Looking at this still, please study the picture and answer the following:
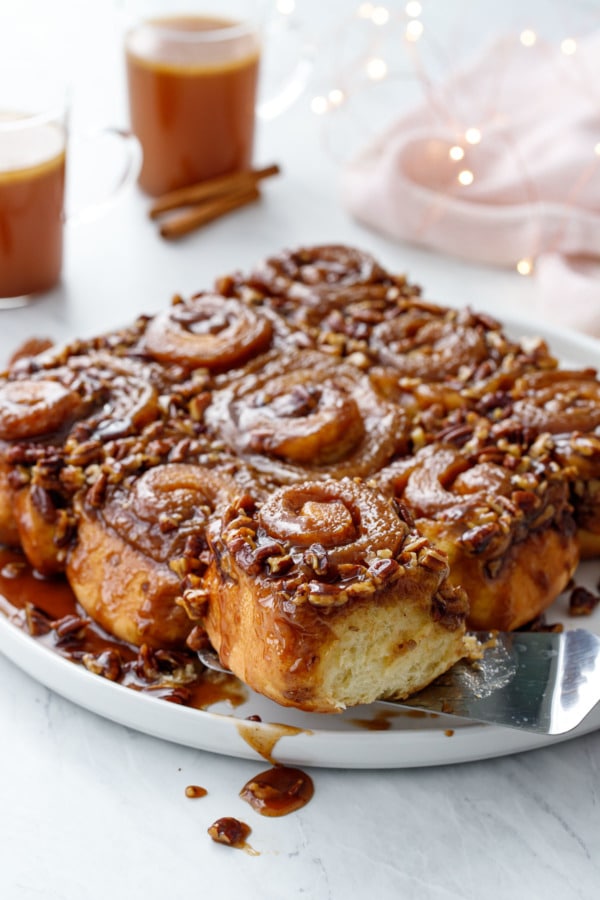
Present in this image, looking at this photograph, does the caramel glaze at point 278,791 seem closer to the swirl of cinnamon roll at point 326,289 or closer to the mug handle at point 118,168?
the swirl of cinnamon roll at point 326,289

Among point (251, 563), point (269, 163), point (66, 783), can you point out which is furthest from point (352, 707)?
point (269, 163)

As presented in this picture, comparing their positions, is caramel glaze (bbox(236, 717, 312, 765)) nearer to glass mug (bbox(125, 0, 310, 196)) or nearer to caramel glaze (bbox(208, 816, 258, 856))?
caramel glaze (bbox(208, 816, 258, 856))

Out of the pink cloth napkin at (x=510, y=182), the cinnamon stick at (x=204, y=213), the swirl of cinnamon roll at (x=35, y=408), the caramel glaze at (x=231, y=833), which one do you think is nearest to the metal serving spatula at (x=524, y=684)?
the caramel glaze at (x=231, y=833)

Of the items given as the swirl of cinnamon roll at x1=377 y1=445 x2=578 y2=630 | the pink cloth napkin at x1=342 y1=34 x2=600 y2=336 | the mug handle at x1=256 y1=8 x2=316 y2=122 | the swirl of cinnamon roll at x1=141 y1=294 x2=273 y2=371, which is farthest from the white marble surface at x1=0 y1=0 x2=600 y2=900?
the mug handle at x1=256 y1=8 x2=316 y2=122

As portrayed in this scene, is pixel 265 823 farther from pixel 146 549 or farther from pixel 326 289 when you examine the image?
pixel 326 289

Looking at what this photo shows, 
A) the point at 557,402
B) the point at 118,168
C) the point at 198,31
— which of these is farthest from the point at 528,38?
the point at 557,402

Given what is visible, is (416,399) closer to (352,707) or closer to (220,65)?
(352,707)

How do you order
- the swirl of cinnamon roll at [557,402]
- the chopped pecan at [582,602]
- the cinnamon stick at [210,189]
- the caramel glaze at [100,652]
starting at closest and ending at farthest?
the caramel glaze at [100,652] → the chopped pecan at [582,602] → the swirl of cinnamon roll at [557,402] → the cinnamon stick at [210,189]

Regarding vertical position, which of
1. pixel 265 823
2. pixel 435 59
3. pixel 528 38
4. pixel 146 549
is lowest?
pixel 265 823
